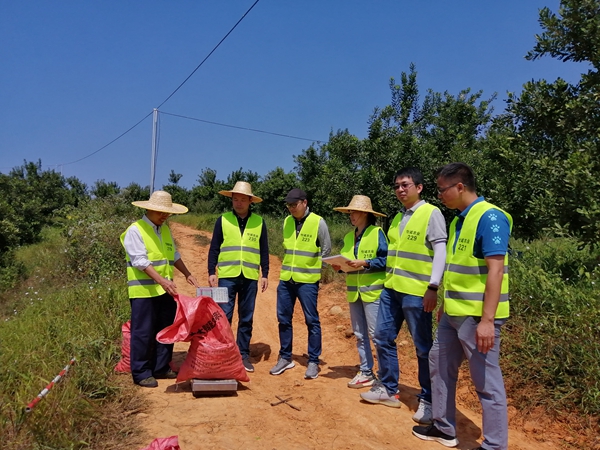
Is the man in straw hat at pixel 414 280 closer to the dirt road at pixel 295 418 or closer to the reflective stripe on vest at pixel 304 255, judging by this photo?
the dirt road at pixel 295 418

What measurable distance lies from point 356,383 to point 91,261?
683 centimetres

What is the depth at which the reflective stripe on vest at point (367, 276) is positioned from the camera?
4.00 meters

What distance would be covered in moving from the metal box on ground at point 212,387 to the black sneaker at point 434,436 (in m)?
1.54

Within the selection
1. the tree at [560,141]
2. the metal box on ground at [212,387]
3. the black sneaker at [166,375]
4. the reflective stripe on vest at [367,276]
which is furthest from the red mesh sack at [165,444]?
the tree at [560,141]

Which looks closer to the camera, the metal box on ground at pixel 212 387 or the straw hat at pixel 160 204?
the metal box on ground at pixel 212 387

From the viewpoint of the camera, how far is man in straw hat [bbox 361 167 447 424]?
338cm

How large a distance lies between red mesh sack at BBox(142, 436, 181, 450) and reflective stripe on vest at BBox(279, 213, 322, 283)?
6.86 feet

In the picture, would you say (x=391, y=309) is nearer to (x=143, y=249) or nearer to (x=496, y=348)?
(x=496, y=348)

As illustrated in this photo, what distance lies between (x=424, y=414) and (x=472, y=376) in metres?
0.74

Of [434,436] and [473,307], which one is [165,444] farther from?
[473,307]

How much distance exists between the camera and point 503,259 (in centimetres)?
268

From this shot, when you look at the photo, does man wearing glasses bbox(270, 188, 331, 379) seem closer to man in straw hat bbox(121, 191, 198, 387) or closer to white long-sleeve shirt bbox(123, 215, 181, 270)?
man in straw hat bbox(121, 191, 198, 387)

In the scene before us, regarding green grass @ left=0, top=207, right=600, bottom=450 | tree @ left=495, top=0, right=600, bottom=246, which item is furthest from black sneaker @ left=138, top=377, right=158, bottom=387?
tree @ left=495, top=0, right=600, bottom=246

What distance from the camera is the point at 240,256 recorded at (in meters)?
4.59
